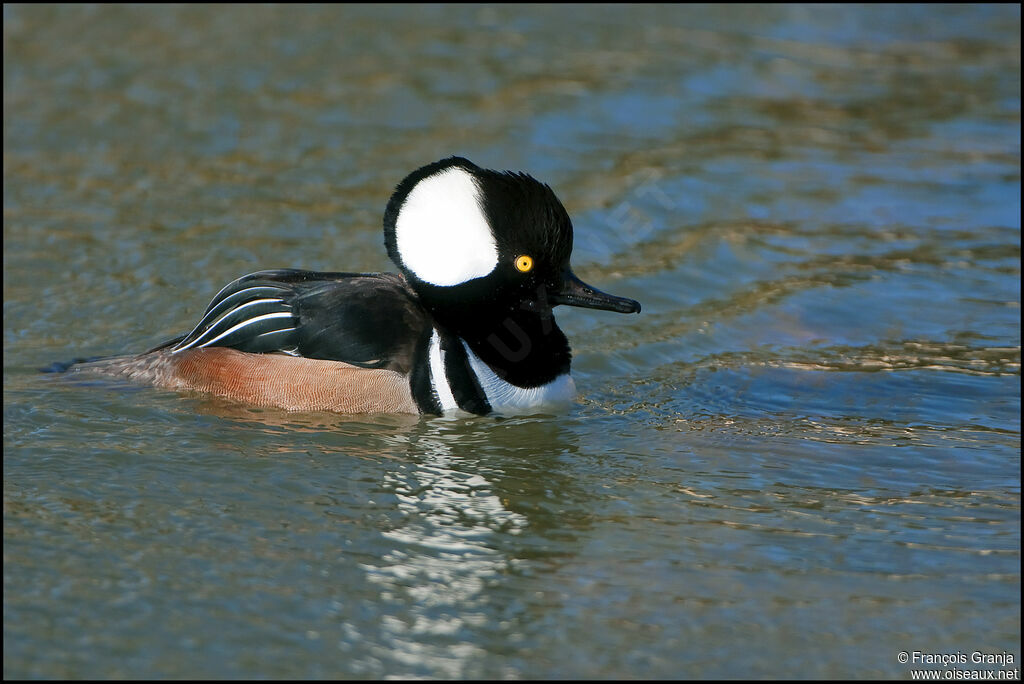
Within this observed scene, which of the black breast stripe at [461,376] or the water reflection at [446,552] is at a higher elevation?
the black breast stripe at [461,376]

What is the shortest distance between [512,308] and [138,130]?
6.33 metres

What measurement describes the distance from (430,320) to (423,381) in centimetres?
36

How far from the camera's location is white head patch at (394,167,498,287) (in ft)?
22.1

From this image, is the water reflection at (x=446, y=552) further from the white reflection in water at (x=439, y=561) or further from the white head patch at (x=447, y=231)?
the white head patch at (x=447, y=231)

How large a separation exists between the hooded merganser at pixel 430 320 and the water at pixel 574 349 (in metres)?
0.19

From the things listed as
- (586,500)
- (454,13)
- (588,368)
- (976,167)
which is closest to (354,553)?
(586,500)

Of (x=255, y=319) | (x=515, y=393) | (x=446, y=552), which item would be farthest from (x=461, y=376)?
(x=446, y=552)

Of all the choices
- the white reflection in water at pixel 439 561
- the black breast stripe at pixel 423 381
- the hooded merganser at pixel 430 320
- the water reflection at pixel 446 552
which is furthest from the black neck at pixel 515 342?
the white reflection in water at pixel 439 561

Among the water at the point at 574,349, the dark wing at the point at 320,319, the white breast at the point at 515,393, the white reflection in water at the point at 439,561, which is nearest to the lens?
the white reflection in water at the point at 439,561

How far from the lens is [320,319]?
22.8 feet

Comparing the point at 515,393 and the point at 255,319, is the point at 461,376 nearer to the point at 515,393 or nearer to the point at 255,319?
the point at 515,393

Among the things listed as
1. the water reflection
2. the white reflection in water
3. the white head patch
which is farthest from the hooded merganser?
the white reflection in water

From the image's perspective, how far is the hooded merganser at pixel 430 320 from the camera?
6.78 meters

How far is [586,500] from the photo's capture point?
6.19m
